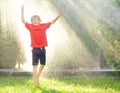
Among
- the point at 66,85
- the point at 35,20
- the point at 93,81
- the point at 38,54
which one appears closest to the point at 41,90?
the point at 38,54

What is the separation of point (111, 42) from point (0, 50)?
4.90m

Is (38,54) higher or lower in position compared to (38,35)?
lower

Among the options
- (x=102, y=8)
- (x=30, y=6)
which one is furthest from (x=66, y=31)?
(x=102, y=8)

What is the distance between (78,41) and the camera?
15.1 metres

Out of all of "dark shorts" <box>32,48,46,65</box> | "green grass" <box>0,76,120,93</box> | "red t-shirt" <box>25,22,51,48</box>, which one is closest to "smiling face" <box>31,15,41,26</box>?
"red t-shirt" <box>25,22,51,48</box>

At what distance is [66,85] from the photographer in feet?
36.0

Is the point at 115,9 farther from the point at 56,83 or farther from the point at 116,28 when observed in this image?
the point at 56,83

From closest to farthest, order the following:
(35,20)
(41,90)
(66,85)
Result: (41,90) < (35,20) < (66,85)

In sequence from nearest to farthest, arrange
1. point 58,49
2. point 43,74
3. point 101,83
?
point 101,83 → point 43,74 → point 58,49

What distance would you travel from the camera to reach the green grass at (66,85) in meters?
9.59

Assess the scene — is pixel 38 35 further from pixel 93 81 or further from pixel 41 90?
pixel 93 81

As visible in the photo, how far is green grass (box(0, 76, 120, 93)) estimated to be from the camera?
9.59 m

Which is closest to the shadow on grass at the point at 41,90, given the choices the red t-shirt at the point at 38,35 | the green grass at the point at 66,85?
the green grass at the point at 66,85

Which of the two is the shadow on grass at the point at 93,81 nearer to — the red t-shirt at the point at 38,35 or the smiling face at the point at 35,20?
the red t-shirt at the point at 38,35
